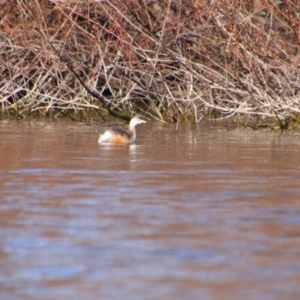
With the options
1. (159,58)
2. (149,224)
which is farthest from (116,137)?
(149,224)

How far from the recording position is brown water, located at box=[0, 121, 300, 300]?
222 inches

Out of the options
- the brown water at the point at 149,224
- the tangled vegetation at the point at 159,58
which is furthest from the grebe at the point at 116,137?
the tangled vegetation at the point at 159,58

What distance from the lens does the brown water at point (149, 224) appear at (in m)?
5.65

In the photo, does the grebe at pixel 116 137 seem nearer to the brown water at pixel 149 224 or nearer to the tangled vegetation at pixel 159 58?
the brown water at pixel 149 224

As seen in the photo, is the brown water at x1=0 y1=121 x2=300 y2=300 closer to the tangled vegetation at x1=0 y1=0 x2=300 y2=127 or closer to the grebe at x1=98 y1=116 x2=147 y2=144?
the grebe at x1=98 y1=116 x2=147 y2=144

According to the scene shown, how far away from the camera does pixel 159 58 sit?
1794 cm

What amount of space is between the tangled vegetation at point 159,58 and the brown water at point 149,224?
3.08 meters

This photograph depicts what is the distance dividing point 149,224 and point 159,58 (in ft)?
35.8

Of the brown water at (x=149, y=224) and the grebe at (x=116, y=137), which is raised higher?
the grebe at (x=116, y=137)

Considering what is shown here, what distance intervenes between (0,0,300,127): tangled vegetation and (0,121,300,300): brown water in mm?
3084

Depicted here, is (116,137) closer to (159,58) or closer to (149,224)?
(159,58)

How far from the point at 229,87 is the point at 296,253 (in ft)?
32.8

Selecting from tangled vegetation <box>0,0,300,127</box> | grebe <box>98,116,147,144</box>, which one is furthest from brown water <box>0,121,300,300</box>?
tangled vegetation <box>0,0,300,127</box>

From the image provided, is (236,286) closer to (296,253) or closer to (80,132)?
(296,253)
